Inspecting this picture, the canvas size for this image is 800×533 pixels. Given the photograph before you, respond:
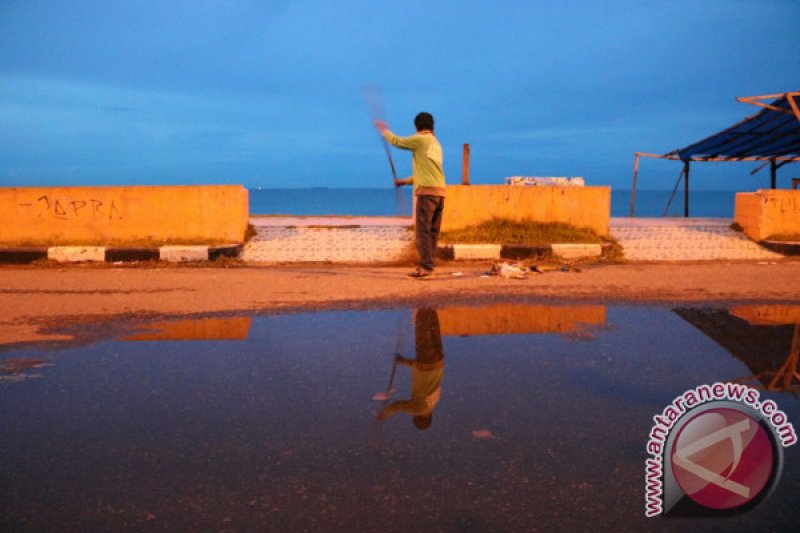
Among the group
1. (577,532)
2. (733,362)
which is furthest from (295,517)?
(733,362)

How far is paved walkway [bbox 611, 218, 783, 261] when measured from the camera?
11039 millimetres

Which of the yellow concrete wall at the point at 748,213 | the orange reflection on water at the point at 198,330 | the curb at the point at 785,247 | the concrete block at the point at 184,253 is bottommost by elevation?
the orange reflection on water at the point at 198,330

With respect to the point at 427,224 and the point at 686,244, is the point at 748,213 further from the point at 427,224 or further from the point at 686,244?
the point at 427,224

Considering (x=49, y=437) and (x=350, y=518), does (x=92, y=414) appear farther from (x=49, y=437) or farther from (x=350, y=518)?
(x=350, y=518)

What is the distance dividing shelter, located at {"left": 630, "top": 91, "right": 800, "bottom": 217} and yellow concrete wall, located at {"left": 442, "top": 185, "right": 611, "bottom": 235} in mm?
3481

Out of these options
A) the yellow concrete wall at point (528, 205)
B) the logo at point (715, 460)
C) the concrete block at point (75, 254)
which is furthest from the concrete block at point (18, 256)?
the logo at point (715, 460)

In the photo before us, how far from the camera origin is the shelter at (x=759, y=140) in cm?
1336

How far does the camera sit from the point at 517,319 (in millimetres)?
5816

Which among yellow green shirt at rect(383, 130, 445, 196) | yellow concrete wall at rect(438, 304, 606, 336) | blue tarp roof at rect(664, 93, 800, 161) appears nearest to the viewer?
yellow concrete wall at rect(438, 304, 606, 336)

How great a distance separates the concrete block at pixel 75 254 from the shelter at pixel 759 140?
11.1 m

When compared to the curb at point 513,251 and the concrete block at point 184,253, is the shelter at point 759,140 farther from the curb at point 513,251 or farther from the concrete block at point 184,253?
the concrete block at point 184,253

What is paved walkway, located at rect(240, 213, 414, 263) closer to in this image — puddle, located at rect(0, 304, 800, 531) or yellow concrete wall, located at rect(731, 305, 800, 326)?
puddle, located at rect(0, 304, 800, 531)

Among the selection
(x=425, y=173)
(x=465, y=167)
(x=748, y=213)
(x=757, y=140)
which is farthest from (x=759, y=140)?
(x=425, y=173)

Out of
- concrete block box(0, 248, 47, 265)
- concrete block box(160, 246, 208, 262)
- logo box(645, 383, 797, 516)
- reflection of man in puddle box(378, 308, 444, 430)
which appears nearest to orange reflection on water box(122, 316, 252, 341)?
reflection of man in puddle box(378, 308, 444, 430)
